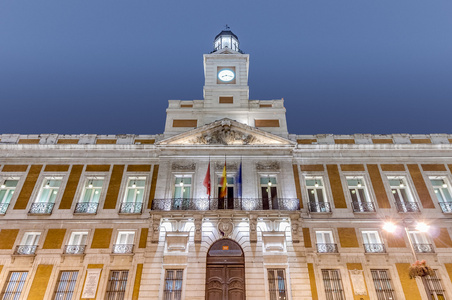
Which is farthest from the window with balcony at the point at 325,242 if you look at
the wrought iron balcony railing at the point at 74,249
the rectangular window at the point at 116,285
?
the wrought iron balcony railing at the point at 74,249

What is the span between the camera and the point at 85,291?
1499 cm

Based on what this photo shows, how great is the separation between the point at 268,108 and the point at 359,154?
261 inches

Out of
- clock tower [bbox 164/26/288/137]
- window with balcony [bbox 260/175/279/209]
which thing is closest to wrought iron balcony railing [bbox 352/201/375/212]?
window with balcony [bbox 260/175/279/209]

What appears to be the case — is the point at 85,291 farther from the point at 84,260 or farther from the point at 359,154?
the point at 359,154

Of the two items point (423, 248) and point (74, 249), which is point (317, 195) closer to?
point (423, 248)

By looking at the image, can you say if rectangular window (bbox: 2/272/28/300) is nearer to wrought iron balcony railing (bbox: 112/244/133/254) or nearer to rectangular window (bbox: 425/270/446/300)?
wrought iron balcony railing (bbox: 112/244/133/254)

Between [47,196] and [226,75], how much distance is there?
48.0ft

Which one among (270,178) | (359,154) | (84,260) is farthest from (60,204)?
(359,154)

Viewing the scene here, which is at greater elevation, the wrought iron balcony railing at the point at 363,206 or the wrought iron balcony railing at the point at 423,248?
the wrought iron balcony railing at the point at 363,206

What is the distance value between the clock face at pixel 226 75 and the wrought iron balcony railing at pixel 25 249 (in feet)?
53.0

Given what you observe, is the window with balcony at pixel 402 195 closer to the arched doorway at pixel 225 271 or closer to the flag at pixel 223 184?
the arched doorway at pixel 225 271

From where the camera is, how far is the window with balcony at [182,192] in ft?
56.1

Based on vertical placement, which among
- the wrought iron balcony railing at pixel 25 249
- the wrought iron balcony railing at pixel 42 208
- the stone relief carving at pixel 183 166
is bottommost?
the wrought iron balcony railing at pixel 25 249

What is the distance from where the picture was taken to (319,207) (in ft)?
57.5
